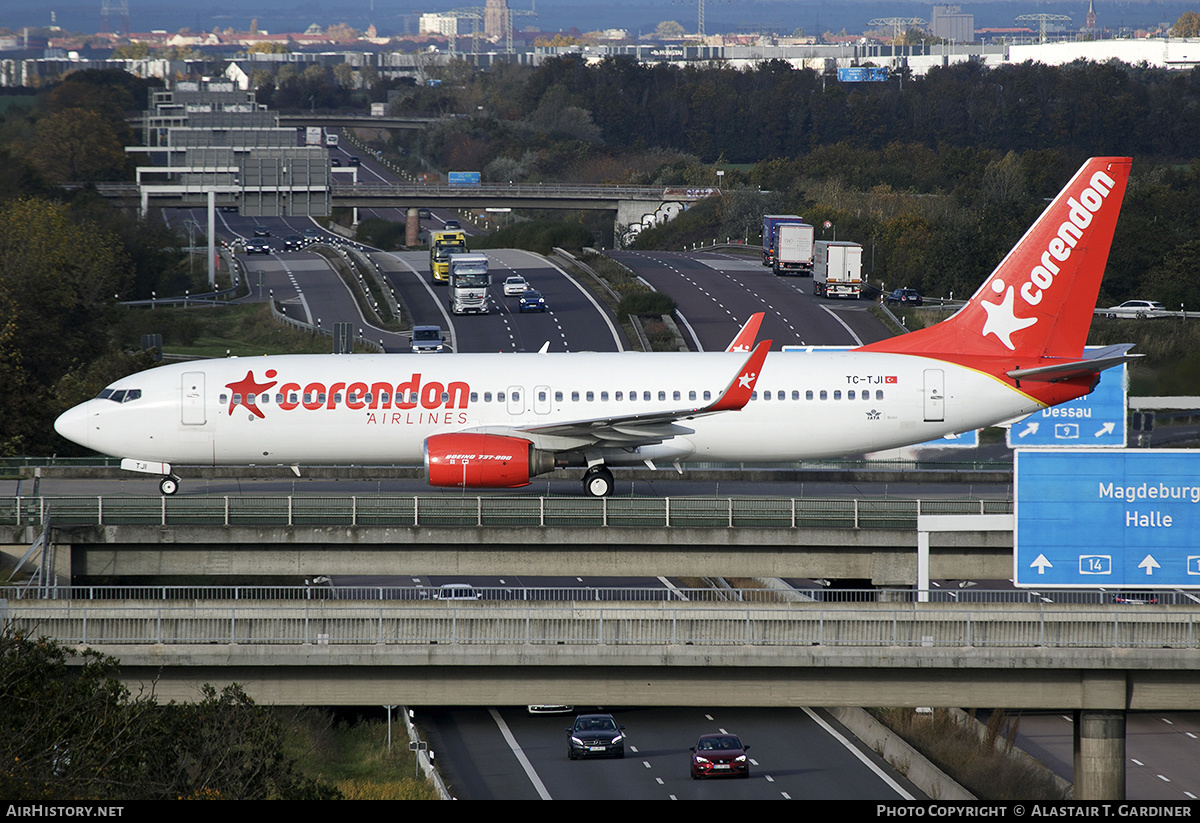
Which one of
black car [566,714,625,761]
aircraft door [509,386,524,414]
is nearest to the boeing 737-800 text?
aircraft door [509,386,524,414]

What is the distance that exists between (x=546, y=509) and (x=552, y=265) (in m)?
86.3

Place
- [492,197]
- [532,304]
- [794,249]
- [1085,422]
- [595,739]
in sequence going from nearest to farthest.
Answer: [1085,422] → [595,739] → [532,304] → [794,249] → [492,197]

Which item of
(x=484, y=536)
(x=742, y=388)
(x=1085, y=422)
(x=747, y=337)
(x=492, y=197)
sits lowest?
(x=484, y=536)

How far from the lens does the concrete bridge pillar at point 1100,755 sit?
99.2 feet

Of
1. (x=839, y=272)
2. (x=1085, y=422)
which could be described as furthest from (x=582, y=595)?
(x=839, y=272)

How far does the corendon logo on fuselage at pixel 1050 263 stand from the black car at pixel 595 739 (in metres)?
18.1

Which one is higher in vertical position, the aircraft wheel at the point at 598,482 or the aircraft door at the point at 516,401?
the aircraft door at the point at 516,401

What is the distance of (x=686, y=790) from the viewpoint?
39.2m

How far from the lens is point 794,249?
11488 centimetres

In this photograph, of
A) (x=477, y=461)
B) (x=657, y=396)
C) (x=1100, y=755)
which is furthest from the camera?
(x=657, y=396)

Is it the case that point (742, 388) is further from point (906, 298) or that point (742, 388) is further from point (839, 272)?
point (906, 298)

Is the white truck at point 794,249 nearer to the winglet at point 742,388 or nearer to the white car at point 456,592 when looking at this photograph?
the white car at point 456,592

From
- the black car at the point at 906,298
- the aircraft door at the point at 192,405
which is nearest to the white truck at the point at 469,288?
the black car at the point at 906,298

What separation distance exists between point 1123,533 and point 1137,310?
2730 inches
